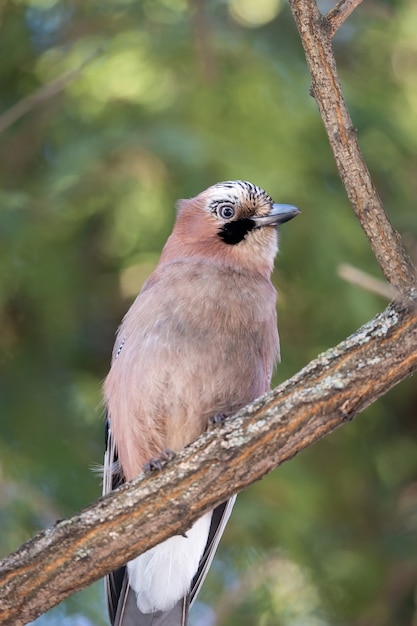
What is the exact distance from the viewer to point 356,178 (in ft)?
11.0

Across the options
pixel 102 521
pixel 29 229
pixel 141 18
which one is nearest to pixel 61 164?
pixel 29 229

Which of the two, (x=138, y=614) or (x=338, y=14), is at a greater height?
(x=338, y=14)

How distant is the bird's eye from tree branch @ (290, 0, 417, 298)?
58.2 inches

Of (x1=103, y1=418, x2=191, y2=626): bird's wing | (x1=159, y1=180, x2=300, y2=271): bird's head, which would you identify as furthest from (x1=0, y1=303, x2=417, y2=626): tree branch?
(x1=159, y1=180, x2=300, y2=271): bird's head

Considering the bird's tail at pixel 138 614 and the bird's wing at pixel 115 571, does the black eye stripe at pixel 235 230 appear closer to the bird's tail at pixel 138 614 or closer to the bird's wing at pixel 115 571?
the bird's wing at pixel 115 571

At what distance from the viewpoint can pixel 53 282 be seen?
564 centimetres

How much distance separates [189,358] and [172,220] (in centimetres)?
152

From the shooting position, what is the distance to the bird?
168 inches

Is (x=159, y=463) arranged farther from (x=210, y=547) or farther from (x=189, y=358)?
(x=210, y=547)

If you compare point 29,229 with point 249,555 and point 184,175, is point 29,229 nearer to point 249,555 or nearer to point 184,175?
point 184,175

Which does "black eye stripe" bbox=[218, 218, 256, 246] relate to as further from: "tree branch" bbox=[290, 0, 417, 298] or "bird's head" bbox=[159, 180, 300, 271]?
"tree branch" bbox=[290, 0, 417, 298]

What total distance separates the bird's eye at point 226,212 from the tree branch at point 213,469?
1568 mm

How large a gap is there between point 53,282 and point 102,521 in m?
2.37

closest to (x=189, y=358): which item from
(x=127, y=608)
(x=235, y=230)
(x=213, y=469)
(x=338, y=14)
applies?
(x=235, y=230)
